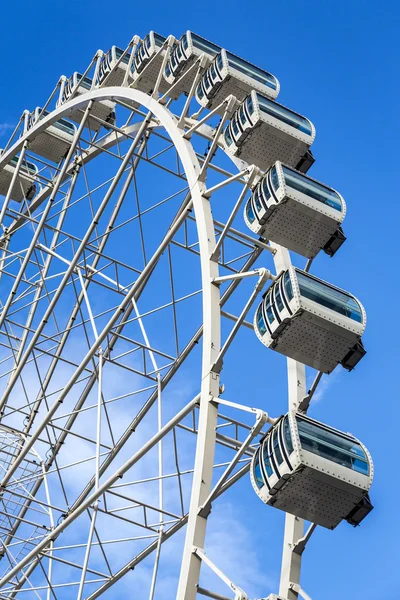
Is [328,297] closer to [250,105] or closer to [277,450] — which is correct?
[277,450]

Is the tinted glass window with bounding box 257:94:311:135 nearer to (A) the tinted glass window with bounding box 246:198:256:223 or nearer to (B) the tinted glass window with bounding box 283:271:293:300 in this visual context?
(A) the tinted glass window with bounding box 246:198:256:223

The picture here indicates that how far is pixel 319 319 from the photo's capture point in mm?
18641

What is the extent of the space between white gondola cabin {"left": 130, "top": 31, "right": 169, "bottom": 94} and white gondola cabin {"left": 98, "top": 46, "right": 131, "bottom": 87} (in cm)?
153

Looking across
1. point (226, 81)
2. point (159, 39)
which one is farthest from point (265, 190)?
point (159, 39)

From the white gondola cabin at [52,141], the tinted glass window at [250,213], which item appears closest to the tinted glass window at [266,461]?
the tinted glass window at [250,213]

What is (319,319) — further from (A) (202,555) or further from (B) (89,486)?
(B) (89,486)

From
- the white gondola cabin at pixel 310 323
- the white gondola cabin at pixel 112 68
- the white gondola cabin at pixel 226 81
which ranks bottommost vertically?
the white gondola cabin at pixel 310 323

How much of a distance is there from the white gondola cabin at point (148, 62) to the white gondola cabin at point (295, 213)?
760 cm

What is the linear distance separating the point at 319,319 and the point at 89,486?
10.5 m

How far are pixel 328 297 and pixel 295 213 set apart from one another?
2002mm

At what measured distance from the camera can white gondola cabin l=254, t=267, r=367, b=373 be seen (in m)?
18.5

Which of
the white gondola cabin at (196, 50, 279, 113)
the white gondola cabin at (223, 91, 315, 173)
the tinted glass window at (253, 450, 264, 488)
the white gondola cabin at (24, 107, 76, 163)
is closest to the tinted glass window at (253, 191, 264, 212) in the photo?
the white gondola cabin at (223, 91, 315, 173)

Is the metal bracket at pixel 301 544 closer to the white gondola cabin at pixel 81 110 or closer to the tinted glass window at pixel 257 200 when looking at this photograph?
the tinted glass window at pixel 257 200

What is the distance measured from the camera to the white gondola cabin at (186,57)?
25.0m
